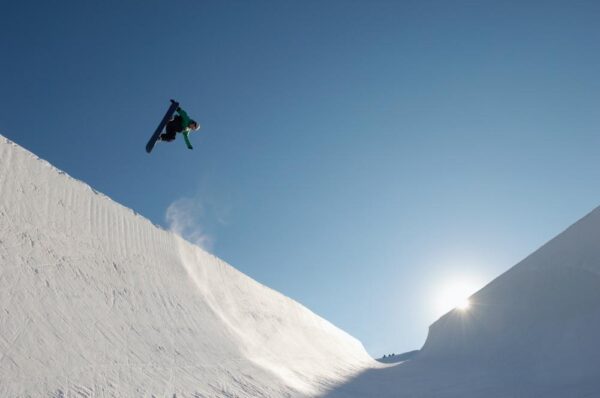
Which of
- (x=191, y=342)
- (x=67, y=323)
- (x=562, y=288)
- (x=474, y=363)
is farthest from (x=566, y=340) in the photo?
(x=67, y=323)

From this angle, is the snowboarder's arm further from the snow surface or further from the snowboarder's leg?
the snow surface

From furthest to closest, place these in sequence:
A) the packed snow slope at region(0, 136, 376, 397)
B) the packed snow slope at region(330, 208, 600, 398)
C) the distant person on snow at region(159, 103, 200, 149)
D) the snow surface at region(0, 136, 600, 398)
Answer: the packed snow slope at region(330, 208, 600, 398) < the distant person on snow at region(159, 103, 200, 149) < the snow surface at region(0, 136, 600, 398) < the packed snow slope at region(0, 136, 376, 397)

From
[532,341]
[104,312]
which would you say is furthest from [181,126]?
[532,341]

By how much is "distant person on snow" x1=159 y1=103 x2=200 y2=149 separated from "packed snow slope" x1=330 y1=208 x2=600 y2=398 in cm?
618

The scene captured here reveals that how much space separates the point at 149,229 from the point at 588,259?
37.5 ft

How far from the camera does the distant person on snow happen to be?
8.37 metres

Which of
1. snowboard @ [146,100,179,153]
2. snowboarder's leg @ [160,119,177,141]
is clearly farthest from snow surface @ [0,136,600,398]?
snowboarder's leg @ [160,119,177,141]

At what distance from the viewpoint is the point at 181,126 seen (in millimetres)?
8367

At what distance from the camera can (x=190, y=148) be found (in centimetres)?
845

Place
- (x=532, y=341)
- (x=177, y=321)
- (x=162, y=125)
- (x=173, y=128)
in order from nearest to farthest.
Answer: (x=177, y=321), (x=173, y=128), (x=162, y=125), (x=532, y=341)

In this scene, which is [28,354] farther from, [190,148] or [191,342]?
[190,148]

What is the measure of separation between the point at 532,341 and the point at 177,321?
9.56m

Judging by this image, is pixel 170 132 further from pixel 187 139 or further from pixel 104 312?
pixel 104 312

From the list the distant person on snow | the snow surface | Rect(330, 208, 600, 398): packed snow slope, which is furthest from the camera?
Rect(330, 208, 600, 398): packed snow slope
